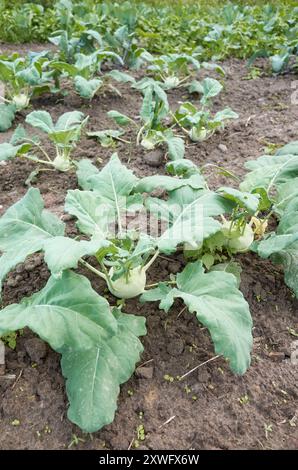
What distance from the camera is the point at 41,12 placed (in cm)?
709

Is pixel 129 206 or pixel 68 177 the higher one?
pixel 129 206

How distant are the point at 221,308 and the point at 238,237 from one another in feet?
2.39

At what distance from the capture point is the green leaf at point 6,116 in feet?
14.1

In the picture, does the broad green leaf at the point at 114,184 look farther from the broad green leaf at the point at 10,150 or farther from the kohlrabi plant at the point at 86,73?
the kohlrabi plant at the point at 86,73

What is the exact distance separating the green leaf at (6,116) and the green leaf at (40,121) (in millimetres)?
884

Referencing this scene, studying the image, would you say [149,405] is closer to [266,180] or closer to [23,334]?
[23,334]

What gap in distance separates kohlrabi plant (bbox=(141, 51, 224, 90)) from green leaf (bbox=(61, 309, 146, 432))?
3467 millimetres

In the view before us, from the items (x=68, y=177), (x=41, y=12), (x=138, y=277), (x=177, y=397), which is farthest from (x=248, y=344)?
(x=41, y=12)

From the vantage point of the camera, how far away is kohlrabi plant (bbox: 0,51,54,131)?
426cm

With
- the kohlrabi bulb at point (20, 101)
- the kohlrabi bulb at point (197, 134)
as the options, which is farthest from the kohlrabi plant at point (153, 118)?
the kohlrabi bulb at point (20, 101)

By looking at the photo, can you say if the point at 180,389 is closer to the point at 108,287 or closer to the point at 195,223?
the point at 108,287

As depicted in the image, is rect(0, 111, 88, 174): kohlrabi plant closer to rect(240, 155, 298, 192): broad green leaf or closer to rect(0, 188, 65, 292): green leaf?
rect(0, 188, 65, 292): green leaf

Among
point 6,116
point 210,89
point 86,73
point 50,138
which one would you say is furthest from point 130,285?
point 86,73

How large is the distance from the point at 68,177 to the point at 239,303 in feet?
6.64
